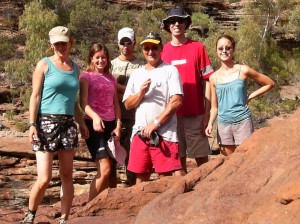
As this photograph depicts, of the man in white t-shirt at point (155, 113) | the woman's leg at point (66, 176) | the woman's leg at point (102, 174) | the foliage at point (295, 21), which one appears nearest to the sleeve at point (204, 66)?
the man in white t-shirt at point (155, 113)

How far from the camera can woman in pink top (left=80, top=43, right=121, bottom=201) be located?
14.7ft

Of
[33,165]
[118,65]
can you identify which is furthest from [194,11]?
[118,65]

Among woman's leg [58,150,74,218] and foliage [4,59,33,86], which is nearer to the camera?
woman's leg [58,150,74,218]

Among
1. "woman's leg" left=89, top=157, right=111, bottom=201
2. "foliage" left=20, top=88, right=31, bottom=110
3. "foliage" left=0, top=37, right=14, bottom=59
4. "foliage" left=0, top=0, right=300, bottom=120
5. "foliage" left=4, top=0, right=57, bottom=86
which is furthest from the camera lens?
"foliage" left=0, top=0, right=300, bottom=120

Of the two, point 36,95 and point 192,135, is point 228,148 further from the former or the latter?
point 36,95

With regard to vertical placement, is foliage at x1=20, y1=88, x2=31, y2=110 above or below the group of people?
below

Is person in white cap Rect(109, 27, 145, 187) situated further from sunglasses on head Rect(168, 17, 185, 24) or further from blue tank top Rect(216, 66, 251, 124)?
blue tank top Rect(216, 66, 251, 124)

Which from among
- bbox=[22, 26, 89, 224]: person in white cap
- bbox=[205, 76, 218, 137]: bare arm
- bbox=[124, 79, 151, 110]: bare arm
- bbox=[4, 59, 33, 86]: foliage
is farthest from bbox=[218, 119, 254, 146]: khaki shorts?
bbox=[4, 59, 33, 86]: foliage

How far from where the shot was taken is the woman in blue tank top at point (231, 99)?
4.39 m

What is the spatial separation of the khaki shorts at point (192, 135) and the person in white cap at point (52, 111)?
1.15 m

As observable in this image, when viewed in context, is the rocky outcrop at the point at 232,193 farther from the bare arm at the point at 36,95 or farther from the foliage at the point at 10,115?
the foliage at the point at 10,115

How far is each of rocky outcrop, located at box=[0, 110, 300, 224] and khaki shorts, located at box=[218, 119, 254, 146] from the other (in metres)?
0.48

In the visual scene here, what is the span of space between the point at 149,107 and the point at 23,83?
1648cm

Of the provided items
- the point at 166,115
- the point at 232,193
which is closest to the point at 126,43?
the point at 166,115
